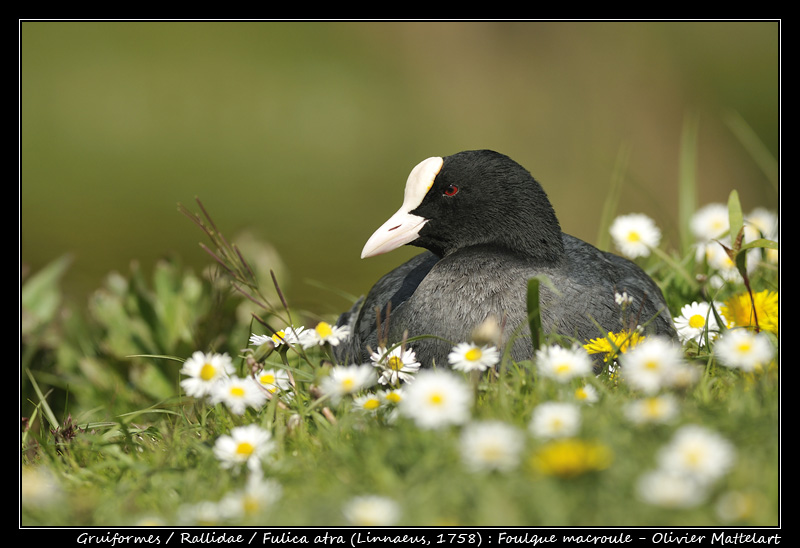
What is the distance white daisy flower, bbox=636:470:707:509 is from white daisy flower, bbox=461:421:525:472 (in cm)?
27

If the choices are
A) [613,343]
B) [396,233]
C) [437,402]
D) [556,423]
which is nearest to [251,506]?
[437,402]

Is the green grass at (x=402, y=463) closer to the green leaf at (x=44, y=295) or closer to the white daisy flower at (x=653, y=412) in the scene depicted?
the white daisy flower at (x=653, y=412)

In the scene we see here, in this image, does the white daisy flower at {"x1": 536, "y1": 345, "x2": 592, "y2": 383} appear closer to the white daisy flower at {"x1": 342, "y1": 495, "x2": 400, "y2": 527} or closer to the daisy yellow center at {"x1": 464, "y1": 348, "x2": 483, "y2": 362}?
the daisy yellow center at {"x1": 464, "y1": 348, "x2": 483, "y2": 362}

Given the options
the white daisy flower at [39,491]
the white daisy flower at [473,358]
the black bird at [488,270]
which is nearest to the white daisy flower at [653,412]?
the white daisy flower at [473,358]

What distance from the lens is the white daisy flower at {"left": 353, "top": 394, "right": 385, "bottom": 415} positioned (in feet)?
7.91

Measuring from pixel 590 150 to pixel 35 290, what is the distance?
6.16 metres

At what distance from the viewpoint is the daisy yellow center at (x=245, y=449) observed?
2209 millimetres

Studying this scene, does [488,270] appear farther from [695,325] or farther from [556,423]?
[556,423]

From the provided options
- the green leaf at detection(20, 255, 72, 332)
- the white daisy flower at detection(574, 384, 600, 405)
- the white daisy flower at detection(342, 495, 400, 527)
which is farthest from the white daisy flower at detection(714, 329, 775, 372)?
the green leaf at detection(20, 255, 72, 332)

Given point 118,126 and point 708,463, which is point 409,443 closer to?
point 708,463

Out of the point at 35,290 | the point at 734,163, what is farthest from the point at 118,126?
the point at 734,163

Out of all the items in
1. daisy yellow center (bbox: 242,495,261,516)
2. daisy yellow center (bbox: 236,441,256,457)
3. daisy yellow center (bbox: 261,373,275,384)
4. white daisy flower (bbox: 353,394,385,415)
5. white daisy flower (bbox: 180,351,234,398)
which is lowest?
daisy yellow center (bbox: 242,495,261,516)

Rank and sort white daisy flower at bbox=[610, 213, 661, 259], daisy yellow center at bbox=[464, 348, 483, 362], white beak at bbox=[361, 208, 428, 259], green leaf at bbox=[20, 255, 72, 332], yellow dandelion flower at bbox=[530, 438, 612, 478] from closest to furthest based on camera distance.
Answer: yellow dandelion flower at bbox=[530, 438, 612, 478] < daisy yellow center at bbox=[464, 348, 483, 362] < white beak at bbox=[361, 208, 428, 259] < white daisy flower at bbox=[610, 213, 661, 259] < green leaf at bbox=[20, 255, 72, 332]

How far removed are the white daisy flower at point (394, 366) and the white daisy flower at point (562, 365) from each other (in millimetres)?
497
